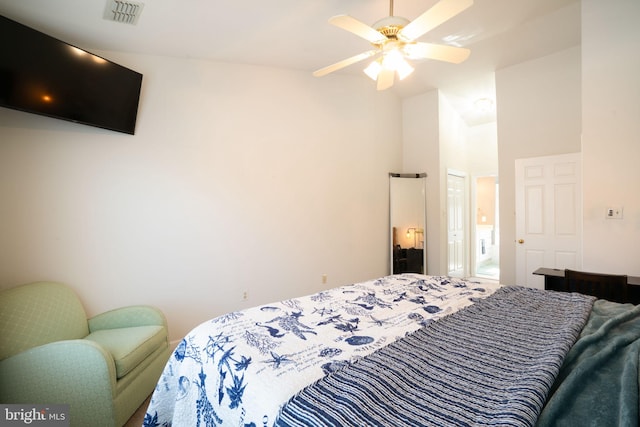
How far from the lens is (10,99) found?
190 cm

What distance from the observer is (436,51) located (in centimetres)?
206

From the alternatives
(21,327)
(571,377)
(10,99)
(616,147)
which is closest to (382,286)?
(571,377)

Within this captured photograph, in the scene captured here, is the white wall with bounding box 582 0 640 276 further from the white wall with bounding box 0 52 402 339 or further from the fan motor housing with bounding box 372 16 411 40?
the white wall with bounding box 0 52 402 339

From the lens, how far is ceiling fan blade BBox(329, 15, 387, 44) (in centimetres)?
176

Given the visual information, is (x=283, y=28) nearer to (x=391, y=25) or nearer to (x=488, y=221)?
(x=391, y=25)

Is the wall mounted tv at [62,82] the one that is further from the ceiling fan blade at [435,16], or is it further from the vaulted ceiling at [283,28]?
the ceiling fan blade at [435,16]

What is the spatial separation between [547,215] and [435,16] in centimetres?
313

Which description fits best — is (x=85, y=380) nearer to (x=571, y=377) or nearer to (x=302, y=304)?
(x=302, y=304)

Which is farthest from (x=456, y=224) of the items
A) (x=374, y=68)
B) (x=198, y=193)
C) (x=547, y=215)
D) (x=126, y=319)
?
(x=126, y=319)

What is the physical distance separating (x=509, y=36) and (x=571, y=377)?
364 cm

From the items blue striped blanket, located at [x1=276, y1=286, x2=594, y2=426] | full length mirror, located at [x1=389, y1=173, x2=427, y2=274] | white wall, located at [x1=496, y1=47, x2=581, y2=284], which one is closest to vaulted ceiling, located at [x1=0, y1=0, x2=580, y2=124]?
white wall, located at [x1=496, y1=47, x2=581, y2=284]

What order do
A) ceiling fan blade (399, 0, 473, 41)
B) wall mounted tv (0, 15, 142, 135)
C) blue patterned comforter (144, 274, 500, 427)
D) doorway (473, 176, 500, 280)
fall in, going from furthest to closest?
doorway (473, 176, 500, 280), wall mounted tv (0, 15, 142, 135), ceiling fan blade (399, 0, 473, 41), blue patterned comforter (144, 274, 500, 427)

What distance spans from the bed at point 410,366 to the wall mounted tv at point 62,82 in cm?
195

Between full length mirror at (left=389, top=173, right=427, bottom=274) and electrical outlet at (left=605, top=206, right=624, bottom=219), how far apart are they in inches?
91.4
